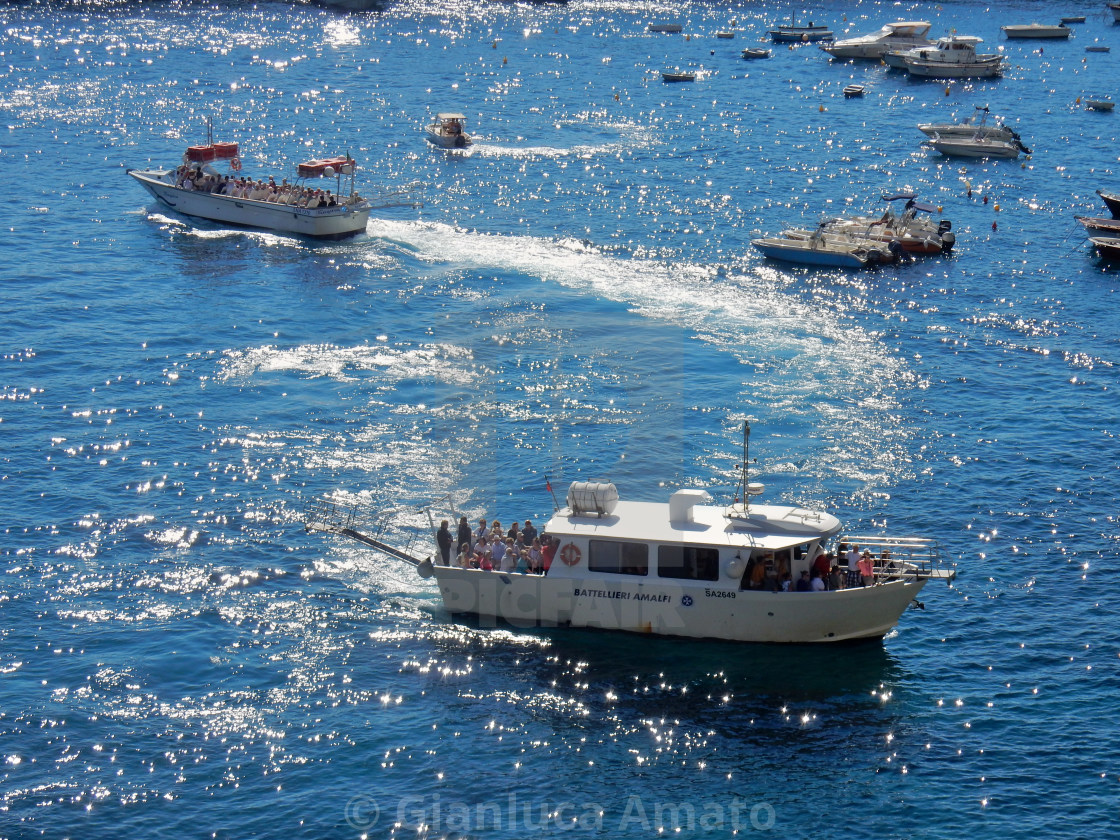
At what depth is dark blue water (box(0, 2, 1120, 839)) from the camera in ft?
110

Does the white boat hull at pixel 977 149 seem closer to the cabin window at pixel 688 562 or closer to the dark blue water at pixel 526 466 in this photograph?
the dark blue water at pixel 526 466

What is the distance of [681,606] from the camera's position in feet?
128

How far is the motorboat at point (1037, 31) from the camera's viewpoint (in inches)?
6442

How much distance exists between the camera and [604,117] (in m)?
124

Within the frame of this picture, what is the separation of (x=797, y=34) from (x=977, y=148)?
213 ft

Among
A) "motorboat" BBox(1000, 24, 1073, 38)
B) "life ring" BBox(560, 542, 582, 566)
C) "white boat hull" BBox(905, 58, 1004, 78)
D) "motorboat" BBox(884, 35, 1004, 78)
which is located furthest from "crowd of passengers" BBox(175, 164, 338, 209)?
"motorboat" BBox(1000, 24, 1073, 38)

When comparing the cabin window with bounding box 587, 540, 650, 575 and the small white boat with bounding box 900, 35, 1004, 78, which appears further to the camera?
the small white boat with bounding box 900, 35, 1004, 78

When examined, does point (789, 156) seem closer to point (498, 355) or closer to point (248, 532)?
point (498, 355)

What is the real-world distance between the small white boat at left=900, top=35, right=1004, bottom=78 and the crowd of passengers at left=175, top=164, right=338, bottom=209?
8549 cm

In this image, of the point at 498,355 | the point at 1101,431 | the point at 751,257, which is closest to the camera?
the point at 1101,431

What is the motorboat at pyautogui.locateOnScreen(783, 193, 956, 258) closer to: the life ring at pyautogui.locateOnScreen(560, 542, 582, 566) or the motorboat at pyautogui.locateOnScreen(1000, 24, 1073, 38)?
the life ring at pyautogui.locateOnScreen(560, 542, 582, 566)

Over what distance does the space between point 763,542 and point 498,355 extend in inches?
1099

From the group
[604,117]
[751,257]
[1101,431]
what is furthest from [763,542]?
[604,117]

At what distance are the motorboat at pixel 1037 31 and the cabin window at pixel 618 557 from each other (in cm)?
14884
